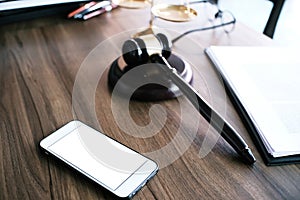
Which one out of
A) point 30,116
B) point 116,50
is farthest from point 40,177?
point 116,50

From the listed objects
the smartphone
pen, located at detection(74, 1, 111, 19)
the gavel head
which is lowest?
the smartphone

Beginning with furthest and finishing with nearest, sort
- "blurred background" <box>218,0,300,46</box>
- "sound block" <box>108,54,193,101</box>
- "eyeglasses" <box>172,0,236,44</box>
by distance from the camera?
1. "blurred background" <box>218,0,300,46</box>
2. "eyeglasses" <box>172,0,236,44</box>
3. "sound block" <box>108,54,193,101</box>

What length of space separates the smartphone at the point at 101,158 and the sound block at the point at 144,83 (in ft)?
0.39

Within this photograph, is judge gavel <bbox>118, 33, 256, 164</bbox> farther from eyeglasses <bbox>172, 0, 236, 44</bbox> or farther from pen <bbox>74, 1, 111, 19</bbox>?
pen <bbox>74, 1, 111, 19</bbox>

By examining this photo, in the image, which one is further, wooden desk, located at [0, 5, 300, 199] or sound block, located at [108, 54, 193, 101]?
sound block, located at [108, 54, 193, 101]

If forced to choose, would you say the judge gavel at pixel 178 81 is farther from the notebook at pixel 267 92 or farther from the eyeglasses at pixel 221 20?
the eyeglasses at pixel 221 20

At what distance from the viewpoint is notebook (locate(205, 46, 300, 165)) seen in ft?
1.61

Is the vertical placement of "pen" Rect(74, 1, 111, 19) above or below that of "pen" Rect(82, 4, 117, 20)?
above

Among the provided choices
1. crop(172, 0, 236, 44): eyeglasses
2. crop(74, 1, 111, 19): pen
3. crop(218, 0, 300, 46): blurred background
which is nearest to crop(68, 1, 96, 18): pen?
crop(74, 1, 111, 19): pen

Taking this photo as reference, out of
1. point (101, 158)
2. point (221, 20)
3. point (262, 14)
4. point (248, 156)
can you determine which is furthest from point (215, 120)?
point (262, 14)

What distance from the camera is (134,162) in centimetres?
46

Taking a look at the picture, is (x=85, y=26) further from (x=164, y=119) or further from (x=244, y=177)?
(x=244, y=177)

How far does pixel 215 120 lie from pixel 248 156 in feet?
0.25

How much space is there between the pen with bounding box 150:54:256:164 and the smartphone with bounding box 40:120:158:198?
13cm
